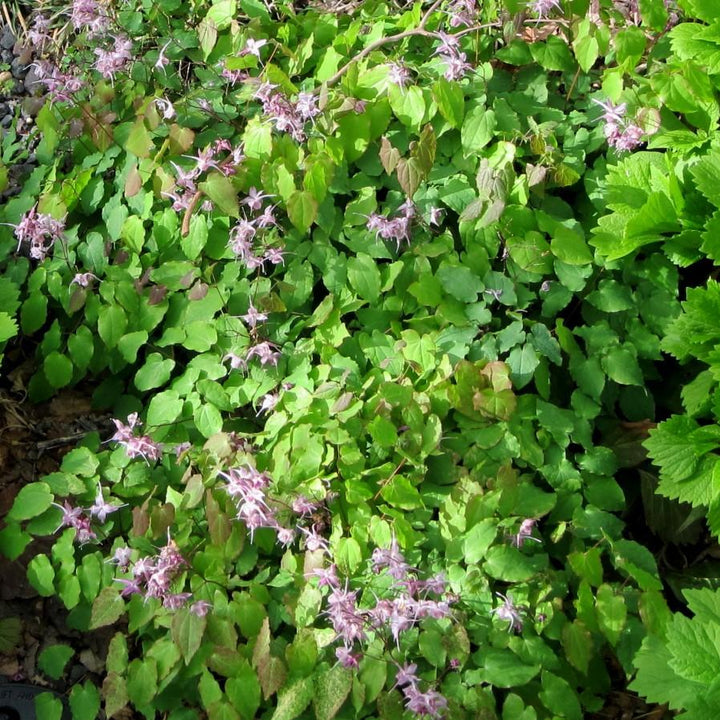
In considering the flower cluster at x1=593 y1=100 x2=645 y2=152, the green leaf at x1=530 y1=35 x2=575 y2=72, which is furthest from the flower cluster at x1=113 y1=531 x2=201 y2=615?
the green leaf at x1=530 y1=35 x2=575 y2=72

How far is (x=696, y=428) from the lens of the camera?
2219mm

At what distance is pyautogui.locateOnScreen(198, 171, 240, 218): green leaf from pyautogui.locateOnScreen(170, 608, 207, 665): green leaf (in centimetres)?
105

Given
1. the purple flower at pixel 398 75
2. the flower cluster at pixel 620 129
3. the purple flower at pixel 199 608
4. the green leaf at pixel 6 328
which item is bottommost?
the purple flower at pixel 199 608

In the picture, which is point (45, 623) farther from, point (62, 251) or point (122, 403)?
point (62, 251)

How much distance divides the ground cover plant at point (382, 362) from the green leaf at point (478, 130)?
0.04 ft

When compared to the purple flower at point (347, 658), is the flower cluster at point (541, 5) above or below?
above

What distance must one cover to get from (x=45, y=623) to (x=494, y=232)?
62.5 inches

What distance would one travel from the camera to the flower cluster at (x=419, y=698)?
1.88 meters

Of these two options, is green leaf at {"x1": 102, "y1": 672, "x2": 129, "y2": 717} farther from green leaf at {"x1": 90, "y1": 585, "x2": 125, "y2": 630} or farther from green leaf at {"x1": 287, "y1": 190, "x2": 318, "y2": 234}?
green leaf at {"x1": 287, "y1": 190, "x2": 318, "y2": 234}

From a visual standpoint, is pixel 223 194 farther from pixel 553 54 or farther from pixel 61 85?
pixel 553 54

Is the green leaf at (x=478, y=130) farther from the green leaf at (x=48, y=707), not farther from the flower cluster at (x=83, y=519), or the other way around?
the green leaf at (x=48, y=707)

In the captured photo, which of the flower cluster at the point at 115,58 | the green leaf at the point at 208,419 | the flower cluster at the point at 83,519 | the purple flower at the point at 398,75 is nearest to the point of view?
the flower cluster at the point at 83,519

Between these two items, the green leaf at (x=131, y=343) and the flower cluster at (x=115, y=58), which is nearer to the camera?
the green leaf at (x=131, y=343)

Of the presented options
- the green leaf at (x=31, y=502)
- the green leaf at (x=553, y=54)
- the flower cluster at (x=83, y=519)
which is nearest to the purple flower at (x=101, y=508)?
the flower cluster at (x=83, y=519)
